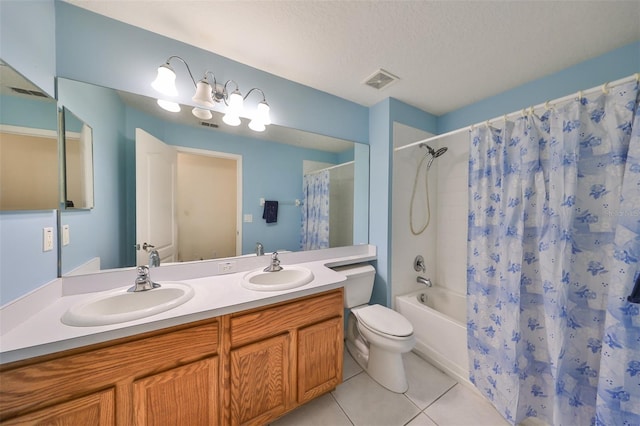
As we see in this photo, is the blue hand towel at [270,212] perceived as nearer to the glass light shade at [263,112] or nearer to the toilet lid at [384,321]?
the glass light shade at [263,112]

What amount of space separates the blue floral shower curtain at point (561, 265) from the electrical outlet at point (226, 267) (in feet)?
5.63

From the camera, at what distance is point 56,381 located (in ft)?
2.34

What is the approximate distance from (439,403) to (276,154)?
2.16 meters

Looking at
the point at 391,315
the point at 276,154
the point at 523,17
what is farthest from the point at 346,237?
the point at 523,17

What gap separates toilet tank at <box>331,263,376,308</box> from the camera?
1.77 metres

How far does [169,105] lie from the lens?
1310 millimetres

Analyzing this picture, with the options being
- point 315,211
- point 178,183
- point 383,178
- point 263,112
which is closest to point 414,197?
point 383,178

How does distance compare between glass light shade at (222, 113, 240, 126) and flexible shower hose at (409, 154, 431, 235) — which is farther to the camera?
flexible shower hose at (409, 154, 431, 235)

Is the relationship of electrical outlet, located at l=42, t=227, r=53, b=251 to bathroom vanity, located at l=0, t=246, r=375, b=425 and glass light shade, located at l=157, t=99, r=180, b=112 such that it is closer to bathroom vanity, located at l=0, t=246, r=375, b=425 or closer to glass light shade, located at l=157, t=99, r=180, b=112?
bathroom vanity, located at l=0, t=246, r=375, b=425

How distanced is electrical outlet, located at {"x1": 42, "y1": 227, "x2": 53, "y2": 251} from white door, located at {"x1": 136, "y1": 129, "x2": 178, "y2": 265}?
0.33 metres

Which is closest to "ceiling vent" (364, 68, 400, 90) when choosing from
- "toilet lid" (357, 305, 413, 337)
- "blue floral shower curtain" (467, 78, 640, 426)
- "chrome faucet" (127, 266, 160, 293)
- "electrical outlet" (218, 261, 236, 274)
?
"blue floral shower curtain" (467, 78, 640, 426)

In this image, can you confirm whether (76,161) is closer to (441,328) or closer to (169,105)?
(169,105)

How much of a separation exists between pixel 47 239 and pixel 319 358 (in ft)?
4.94

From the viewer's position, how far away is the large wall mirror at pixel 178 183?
115 cm
